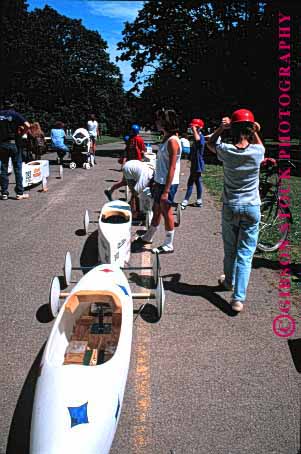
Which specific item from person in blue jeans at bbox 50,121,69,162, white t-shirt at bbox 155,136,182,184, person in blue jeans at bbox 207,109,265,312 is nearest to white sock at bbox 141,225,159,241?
white t-shirt at bbox 155,136,182,184

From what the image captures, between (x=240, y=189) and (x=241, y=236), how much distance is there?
51 centimetres

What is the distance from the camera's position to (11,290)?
17.0ft

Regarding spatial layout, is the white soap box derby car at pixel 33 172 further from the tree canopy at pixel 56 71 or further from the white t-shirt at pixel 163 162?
the tree canopy at pixel 56 71

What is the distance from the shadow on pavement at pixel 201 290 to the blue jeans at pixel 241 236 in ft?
0.97

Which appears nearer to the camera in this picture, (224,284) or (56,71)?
(224,284)

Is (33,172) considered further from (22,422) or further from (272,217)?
(22,422)

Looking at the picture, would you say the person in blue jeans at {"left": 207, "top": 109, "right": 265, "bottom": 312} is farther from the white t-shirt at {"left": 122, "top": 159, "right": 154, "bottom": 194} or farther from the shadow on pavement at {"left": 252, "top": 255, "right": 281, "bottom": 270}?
the white t-shirt at {"left": 122, "top": 159, "right": 154, "bottom": 194}

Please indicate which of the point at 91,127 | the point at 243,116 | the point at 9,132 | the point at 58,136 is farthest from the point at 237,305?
the point at 91,127

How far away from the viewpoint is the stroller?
15477mm

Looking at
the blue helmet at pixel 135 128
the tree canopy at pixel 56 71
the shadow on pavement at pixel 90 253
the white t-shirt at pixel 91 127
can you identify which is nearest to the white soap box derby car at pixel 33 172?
the blue helmet at pixel 135 128

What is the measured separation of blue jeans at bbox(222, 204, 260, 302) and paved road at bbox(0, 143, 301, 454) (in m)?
0.45

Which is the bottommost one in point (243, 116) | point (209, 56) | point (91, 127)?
point (243, 116)

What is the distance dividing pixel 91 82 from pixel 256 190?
1880 inches

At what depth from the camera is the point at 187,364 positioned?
371cm
